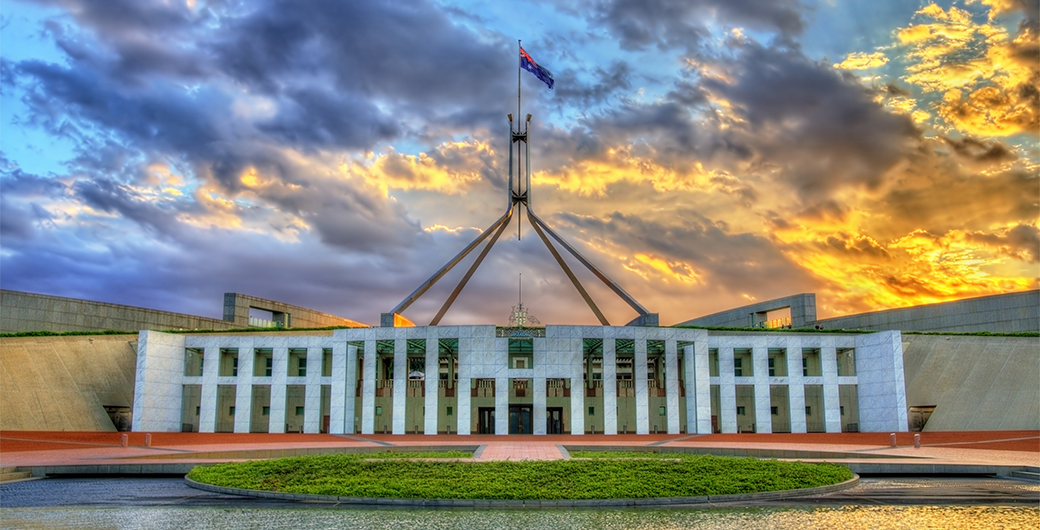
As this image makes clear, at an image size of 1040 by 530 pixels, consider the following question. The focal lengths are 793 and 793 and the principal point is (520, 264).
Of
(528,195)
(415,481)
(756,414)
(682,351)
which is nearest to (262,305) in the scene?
(528,195)

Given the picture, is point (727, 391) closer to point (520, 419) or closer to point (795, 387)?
point (795, 387)

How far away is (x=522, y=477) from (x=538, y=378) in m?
22.1

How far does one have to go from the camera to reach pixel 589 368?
1779 inches

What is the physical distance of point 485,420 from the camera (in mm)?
42500

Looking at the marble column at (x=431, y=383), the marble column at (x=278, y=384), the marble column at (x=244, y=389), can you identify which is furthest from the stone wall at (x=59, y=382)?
the marble column at (x=431, y=383)

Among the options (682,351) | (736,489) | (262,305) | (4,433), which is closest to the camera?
(736,489)

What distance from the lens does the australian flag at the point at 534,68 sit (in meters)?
45.6

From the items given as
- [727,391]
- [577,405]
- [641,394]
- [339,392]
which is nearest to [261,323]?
[339,392]

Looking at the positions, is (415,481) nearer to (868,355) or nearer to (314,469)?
(314,469)

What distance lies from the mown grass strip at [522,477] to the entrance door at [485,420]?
21.9 m

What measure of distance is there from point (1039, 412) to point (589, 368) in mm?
23120

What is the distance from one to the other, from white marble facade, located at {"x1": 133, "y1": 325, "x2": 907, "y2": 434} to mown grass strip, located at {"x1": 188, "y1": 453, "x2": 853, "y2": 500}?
19.0 meters

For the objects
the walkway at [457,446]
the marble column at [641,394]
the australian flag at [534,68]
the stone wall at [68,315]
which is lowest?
the walkway at [457,446]

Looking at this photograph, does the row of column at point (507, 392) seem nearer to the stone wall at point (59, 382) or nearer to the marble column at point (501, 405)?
the marble column at point (501, 405)
